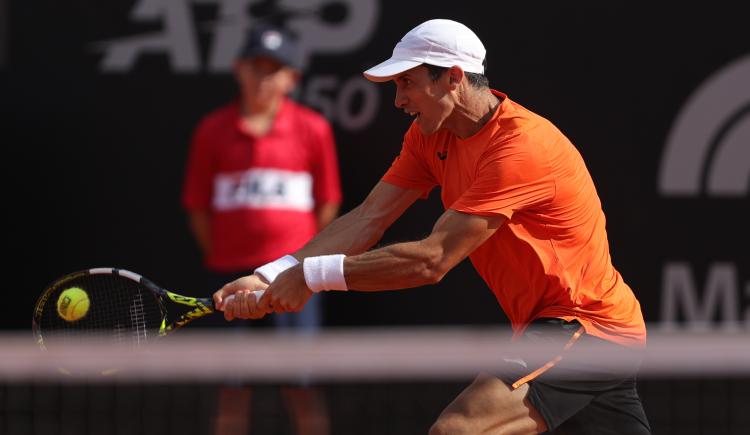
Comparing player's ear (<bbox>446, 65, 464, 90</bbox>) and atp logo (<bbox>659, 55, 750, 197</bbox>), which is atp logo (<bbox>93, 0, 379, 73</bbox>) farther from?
player's ear (<bbox>446, 65, 464, 90</bbox>)

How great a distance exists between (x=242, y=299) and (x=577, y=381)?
96cm

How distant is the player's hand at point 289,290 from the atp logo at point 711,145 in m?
2.87

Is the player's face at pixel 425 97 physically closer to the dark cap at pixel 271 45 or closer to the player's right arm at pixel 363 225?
the player's right arm at pixel 363 225

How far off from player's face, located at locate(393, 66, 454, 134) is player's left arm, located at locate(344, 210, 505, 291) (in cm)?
29

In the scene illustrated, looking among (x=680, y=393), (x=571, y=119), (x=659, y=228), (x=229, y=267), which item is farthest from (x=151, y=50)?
(x=680, y=393)

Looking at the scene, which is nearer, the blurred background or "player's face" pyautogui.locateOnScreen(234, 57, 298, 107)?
"player's face" pyautogui.locateOnScreen(234, 57, 298, 107)

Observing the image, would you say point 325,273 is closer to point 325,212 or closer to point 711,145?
point 325,212

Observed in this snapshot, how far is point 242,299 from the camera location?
4.51 metres

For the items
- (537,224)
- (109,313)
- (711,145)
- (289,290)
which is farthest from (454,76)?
Result: (711,145)

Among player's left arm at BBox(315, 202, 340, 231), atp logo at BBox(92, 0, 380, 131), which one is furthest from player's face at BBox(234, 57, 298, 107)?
player's left arm at BBox(315, 202, 340, 231)

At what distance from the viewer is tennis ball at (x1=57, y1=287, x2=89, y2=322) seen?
16.6ft

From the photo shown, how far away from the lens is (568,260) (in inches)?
177

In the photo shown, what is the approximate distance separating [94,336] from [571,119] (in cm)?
251

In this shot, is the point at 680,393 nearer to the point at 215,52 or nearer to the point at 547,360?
the point at 547,360
